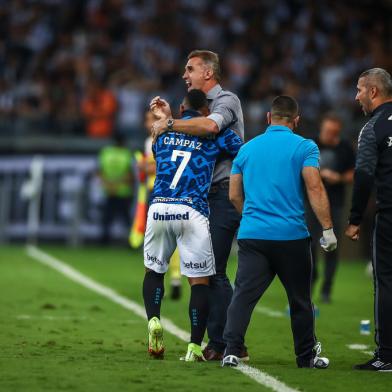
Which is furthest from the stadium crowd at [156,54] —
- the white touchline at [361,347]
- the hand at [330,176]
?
the white touchline at [361,347]

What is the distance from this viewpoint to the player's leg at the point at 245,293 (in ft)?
27.4

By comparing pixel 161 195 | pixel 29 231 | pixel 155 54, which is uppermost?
pixel 155 54

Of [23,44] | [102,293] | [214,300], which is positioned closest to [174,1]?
[23,44]

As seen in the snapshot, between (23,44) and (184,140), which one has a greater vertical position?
(23,44)

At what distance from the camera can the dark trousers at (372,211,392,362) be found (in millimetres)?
8391

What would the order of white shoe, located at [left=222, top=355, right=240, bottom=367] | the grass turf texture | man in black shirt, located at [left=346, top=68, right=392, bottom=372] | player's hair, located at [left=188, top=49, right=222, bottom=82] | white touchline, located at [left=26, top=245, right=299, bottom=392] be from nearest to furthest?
the grass turf texture → white touchline, located at [left=26, top=245, right=299, bottom=392] → man in black shirt, located at [left=346, top=68, right=392, bottom=372] → white shoe, located at [left=222, top=355, right=240, bottom=367] → player's hair, located at [left=188, top=49, right=222, bottom=82]

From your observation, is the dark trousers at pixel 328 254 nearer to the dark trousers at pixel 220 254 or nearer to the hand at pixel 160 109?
the dark trousers at pixel 220 254

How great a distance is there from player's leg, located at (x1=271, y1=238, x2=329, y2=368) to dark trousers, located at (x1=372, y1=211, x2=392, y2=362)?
1.41ft

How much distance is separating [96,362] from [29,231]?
16.8 metres

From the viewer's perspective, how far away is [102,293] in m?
14.8

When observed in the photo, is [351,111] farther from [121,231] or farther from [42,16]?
[42,16]

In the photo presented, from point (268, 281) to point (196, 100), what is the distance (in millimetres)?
1423

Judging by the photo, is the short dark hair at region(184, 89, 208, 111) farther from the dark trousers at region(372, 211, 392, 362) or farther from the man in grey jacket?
the dark trousers at region(372, 211, 392, 362)

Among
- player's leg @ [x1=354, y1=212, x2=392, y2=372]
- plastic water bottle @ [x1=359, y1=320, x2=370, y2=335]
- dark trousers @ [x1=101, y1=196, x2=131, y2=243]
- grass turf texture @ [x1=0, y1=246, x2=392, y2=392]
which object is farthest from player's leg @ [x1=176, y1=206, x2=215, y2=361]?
dark trousers @ [x1=101, y1=196, x2=131, y2=243]
